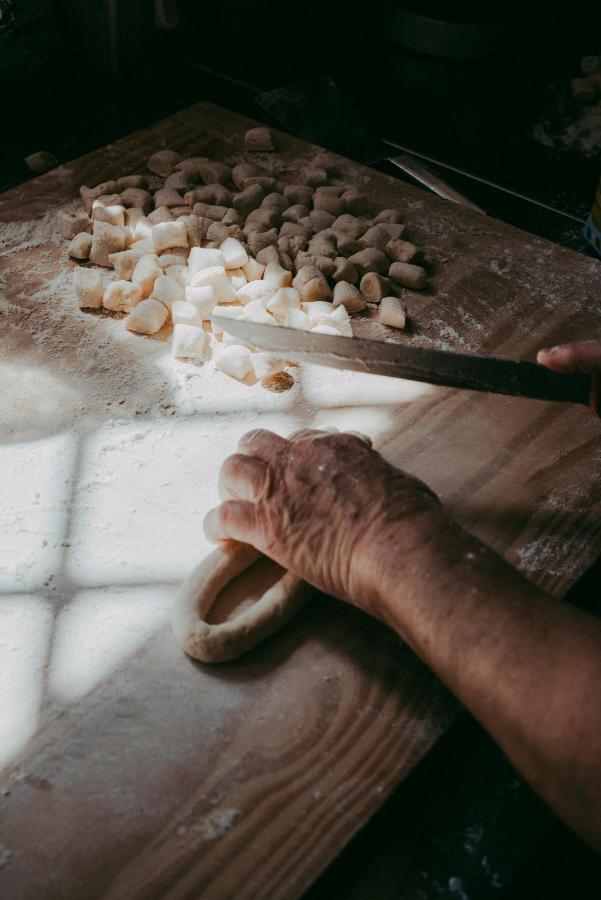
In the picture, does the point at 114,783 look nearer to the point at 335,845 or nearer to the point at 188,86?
the point at 335,845

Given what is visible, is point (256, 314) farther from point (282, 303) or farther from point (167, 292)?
point (167, 292)

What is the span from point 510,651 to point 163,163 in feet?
6.14

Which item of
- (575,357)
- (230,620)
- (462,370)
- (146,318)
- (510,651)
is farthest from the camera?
(146,318)

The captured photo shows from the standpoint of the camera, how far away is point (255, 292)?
202 centimetres

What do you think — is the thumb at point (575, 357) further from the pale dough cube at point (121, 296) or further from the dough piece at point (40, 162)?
the dough piece at point (40, 162)

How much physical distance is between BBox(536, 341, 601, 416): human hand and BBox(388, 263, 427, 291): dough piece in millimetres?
623

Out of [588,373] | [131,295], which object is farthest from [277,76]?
[588,373]

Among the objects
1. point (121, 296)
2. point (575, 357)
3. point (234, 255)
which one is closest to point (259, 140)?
point (234, 255)

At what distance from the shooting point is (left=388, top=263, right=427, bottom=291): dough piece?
6.81 feet

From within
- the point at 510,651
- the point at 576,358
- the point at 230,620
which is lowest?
the point at 230,620

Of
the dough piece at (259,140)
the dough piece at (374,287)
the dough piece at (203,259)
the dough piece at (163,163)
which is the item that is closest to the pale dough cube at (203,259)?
the dough piece at (203,259)

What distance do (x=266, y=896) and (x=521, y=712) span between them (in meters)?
0.43

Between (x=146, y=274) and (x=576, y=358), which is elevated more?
(x=576, y=358)

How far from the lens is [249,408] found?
1.77 metres
